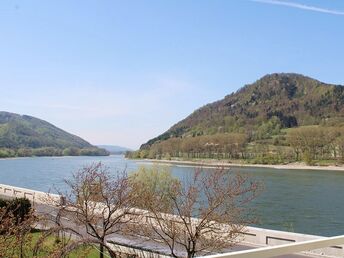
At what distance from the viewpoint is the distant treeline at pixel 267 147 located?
7089 cm

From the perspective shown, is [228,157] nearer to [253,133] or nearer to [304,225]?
[253,133]

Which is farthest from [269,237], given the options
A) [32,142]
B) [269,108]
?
[269,108]

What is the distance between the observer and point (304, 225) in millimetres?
19609

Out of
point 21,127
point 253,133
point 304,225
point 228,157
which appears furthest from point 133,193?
point 21,127

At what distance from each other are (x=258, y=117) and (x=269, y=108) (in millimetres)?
11309

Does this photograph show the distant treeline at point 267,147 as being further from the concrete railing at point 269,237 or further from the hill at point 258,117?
the concrete railing at point 269,237

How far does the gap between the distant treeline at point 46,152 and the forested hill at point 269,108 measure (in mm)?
19055

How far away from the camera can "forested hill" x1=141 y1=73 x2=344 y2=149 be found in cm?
10912

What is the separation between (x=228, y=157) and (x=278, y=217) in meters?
61.7

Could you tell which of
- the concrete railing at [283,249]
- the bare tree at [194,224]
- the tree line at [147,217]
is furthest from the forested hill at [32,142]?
the concrete railing at [283,249]

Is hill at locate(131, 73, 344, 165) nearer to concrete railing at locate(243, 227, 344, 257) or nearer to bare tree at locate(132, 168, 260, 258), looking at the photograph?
concrete railing at locate(243, 227, 344, 257)

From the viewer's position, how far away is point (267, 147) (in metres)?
79.6

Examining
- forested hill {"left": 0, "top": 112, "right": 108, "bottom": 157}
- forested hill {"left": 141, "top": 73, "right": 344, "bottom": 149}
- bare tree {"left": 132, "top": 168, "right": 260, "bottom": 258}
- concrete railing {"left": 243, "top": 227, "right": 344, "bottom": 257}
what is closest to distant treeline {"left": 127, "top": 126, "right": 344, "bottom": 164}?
forested hill {"left": 141, "top": 73, "right": 344, "bottom": 149}

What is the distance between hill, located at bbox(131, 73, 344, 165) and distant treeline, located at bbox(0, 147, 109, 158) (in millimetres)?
19064
